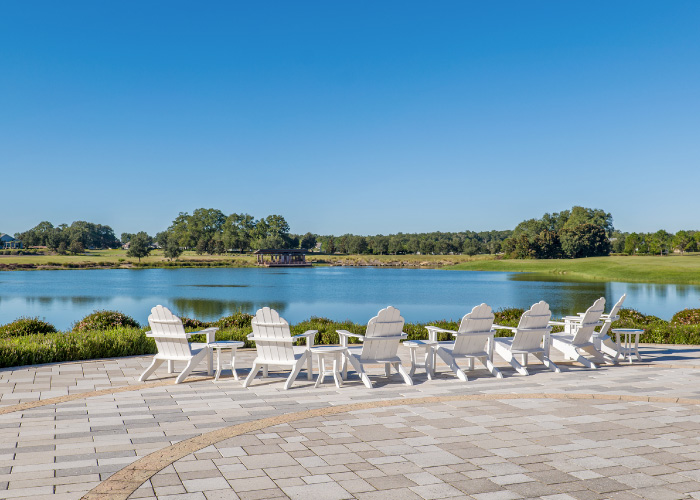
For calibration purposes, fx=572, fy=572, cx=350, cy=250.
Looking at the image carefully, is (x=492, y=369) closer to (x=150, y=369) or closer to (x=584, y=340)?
(x=584, y=340)

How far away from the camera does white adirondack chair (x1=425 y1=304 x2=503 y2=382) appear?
8.13 meters

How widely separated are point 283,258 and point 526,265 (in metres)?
44.1

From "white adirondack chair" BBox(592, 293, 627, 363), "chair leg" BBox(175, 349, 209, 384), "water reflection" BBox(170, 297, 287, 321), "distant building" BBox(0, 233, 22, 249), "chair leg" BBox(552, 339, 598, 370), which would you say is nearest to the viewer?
"chair leg" BBox(175, 349, 209, 384)

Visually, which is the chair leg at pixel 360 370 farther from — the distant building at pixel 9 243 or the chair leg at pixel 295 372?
the distant building at pixel 9 243

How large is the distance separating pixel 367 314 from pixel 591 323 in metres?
17.6

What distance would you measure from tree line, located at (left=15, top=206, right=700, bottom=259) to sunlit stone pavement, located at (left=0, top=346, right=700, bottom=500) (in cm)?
8794

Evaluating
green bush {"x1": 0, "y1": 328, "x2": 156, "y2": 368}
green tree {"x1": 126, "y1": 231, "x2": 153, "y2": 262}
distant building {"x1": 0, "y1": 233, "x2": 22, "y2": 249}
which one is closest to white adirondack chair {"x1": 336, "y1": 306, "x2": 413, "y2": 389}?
green bush {"x1": 0, "y1": 328, "x2": 156, "y2": 368}

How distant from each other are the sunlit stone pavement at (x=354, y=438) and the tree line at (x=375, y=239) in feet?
289

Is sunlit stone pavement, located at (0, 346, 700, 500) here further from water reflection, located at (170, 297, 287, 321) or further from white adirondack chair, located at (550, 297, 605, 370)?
water reflection, located at (170, 297, 287, 321)

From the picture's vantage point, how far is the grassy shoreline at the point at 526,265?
57.9m

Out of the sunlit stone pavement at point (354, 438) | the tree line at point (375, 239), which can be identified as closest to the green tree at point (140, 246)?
the tree line at point (375, 239)

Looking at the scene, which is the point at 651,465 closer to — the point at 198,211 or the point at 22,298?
the point at 22,298

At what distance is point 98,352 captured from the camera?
10.2m

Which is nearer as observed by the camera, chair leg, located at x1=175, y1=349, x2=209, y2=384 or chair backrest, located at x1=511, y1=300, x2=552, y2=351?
chair leg, located at x1=175, y1=349, x2=209, y2=384
